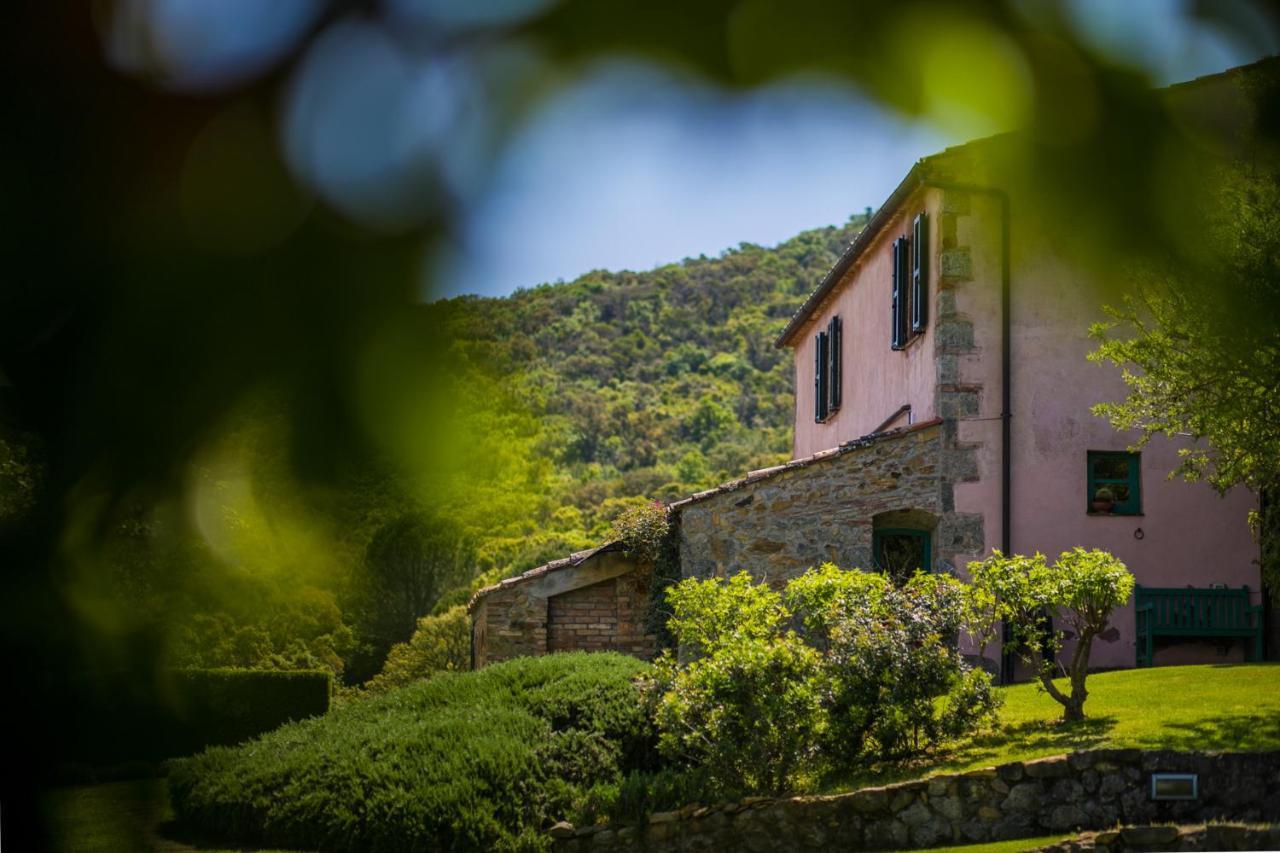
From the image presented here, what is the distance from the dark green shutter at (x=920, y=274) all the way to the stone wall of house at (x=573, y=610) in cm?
322

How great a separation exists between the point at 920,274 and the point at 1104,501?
2440 millimetres

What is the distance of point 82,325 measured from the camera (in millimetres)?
959

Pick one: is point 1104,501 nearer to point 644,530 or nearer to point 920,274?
point 920,274

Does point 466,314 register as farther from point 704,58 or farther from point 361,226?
point 704,58

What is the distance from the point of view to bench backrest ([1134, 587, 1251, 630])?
10922mm

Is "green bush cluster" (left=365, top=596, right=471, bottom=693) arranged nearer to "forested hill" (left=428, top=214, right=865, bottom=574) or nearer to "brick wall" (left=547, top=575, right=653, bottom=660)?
"brick wall" (left=547, top=575, right=653, bottom=660)

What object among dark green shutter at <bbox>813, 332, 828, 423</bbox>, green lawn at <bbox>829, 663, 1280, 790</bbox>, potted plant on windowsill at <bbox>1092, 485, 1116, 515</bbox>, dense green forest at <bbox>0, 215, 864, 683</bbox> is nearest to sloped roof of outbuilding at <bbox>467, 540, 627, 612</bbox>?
green lawn at <bbox>829, 663, 1280, 790</bbox>

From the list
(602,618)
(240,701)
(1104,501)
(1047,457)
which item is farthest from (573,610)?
(240,701)

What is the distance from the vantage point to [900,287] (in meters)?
12.7

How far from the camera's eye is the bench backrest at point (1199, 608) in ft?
35.8

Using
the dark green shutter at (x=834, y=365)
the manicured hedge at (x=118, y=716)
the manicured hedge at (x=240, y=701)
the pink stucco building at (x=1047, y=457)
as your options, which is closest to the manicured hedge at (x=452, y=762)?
the manicured hedge at (x=240, y=701)

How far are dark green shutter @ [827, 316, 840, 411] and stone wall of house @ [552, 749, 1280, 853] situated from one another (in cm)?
843

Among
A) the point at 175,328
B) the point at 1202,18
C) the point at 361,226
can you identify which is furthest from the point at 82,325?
the point at 1202,18

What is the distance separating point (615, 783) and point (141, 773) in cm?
801
